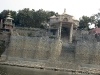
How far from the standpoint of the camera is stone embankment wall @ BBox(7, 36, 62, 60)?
1815 inches

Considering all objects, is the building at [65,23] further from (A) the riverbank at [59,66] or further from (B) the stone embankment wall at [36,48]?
(A) the riverbank at [59,66]

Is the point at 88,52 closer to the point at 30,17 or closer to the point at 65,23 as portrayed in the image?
the point at 65,23

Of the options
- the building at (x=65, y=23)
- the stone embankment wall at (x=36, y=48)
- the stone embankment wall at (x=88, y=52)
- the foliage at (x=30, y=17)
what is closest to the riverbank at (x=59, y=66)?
the stone embankment wall at (x=88, y=52)

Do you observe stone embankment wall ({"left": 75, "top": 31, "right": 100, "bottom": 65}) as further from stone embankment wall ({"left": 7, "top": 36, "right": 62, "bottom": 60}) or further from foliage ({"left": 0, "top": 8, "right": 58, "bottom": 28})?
foliage ({"left": 0, "top": 8, "right": 58, "bottom": 28})

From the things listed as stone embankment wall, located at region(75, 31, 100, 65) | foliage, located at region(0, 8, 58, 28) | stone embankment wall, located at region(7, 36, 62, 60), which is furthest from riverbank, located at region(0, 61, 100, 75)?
foliage, located at region(0, 8, 58, 28)

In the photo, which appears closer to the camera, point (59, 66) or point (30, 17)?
point (59, 66)

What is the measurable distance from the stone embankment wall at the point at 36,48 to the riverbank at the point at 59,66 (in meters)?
1.82

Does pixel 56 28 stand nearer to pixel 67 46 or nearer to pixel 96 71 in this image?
pixel 67 46

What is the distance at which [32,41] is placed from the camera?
4666 cm

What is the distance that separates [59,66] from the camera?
142 ft

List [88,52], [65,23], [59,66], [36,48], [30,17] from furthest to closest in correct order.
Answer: [30,17], [65,23], [36,48], [88,52], [59,66]

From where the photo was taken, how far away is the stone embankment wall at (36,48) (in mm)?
46094

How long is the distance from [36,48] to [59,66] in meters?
5.47

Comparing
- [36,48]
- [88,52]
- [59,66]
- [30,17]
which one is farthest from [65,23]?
[59,66]
